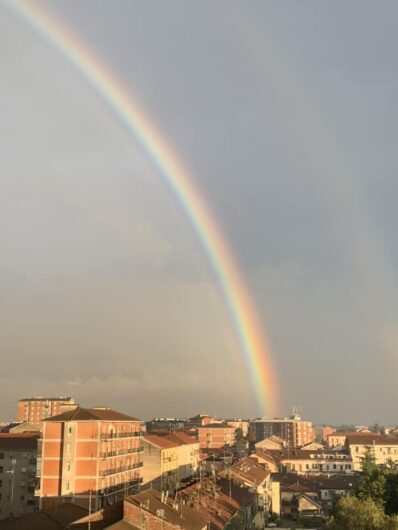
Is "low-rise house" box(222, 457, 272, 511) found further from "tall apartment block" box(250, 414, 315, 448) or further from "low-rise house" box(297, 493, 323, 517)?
"tall apartment block" box(250, 414, 315, 448)

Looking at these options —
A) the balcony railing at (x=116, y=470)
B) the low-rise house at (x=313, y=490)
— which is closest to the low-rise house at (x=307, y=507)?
the low-rise house at (x=313, y=490)

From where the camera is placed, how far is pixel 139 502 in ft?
88.7

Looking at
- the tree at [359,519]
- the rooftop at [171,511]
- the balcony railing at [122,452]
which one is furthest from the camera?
the balcony railing at [122,452]

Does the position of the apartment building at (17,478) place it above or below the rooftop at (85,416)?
below

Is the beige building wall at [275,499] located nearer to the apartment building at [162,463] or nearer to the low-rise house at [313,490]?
the low-rise house at [313,490]

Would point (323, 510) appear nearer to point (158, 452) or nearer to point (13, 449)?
point (158, 452)

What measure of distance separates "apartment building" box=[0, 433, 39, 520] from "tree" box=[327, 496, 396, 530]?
38.7 metres

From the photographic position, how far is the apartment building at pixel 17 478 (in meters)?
60.0

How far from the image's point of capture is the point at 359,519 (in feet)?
99.3

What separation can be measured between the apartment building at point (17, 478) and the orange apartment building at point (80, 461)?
1347 cm

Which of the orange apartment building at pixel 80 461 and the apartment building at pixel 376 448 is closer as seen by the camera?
the orange apartment building at pixel 80 461

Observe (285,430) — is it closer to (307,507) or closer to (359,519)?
(307,507)

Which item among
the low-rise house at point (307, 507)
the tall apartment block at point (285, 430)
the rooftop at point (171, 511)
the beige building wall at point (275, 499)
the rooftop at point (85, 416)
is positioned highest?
→ the rooftop at point (85, 416)

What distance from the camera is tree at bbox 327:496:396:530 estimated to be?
29.3 m
